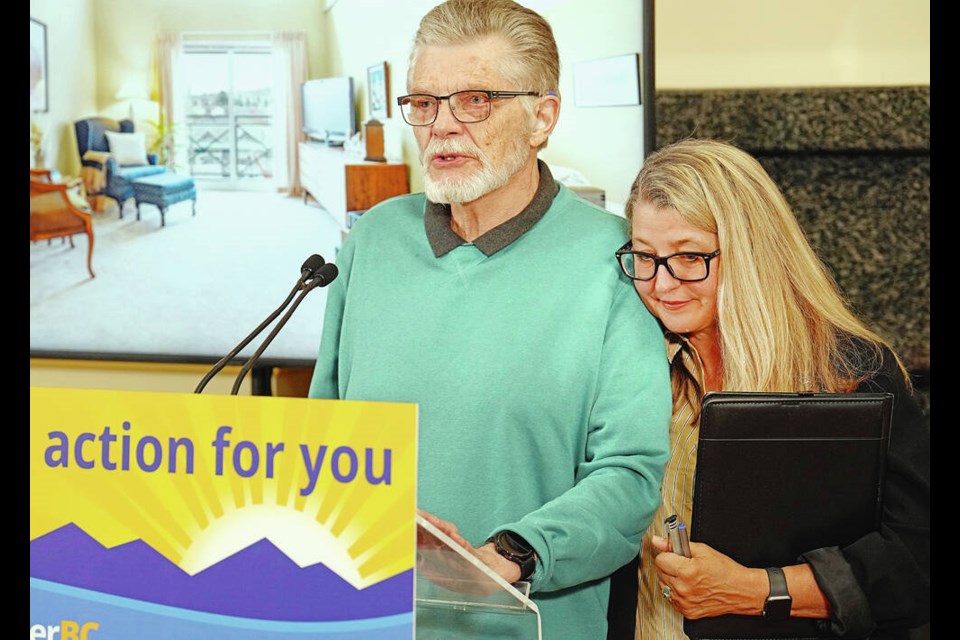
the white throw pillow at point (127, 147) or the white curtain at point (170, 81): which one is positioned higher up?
the white curtain at point (170, 81)

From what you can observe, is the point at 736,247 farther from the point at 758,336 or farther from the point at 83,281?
the point at 83,281

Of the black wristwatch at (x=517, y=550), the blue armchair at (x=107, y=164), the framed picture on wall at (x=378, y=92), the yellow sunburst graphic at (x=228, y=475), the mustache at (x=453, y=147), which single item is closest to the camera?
the yellow sunburst graphic at (x=228, y=475)

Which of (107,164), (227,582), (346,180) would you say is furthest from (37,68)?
(227,582)

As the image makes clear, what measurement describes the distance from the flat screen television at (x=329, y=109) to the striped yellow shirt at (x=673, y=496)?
1509 mm

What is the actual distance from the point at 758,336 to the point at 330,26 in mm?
1783

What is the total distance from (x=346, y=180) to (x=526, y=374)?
1.39 m

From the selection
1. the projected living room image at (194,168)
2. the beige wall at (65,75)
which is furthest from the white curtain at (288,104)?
the beige wall at (65,75)

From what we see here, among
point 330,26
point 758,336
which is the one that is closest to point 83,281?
point 330,26

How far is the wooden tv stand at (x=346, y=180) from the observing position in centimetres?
267

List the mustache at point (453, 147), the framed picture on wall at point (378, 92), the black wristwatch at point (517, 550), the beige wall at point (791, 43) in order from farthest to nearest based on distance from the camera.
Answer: the framed picture on wall at point (378, 92)
the beige wall at point (791, 43)
the mustache at point (453, 147)
the black wristwatch at point (517, 550)

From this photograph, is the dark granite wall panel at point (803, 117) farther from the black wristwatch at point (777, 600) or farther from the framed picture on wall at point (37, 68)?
the framed picture on wall at point (37, 68)

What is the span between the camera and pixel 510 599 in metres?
0.92

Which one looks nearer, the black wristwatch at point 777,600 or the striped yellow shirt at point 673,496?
the black wristwatch at point 777,600

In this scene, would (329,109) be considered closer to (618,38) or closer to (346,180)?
(346,180)
